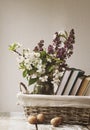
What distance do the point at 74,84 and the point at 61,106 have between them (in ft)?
0.47

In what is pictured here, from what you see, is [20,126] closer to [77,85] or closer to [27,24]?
[77,85]

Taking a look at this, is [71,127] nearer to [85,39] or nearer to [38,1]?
[85,39]

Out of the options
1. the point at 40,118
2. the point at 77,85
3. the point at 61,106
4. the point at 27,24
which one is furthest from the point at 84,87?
the point at 27,24

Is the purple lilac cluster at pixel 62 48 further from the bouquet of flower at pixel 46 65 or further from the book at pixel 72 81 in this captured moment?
the book at pixel 72 81

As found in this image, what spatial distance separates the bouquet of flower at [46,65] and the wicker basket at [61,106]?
10 cm

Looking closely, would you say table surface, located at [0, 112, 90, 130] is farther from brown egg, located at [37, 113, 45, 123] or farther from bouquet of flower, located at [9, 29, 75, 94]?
bouquet of flower, located at [9, 29, 75, 94]

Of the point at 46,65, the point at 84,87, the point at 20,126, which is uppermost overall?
the point at 46,65

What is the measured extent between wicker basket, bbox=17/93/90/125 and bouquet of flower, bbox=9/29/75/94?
0.33 feet

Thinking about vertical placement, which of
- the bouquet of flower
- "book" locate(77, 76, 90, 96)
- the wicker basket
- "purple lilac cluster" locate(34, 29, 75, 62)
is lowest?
the wicker basket

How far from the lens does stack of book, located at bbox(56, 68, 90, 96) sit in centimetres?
142

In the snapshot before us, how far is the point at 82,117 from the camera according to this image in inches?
55.2

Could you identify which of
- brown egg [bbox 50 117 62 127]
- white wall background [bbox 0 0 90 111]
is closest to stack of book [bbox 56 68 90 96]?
brown egg [bbox 50 117 62 127]

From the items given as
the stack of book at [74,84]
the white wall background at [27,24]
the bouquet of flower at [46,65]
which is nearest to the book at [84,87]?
the stack of book at [74,84]

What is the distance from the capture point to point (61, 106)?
4.54 ft
